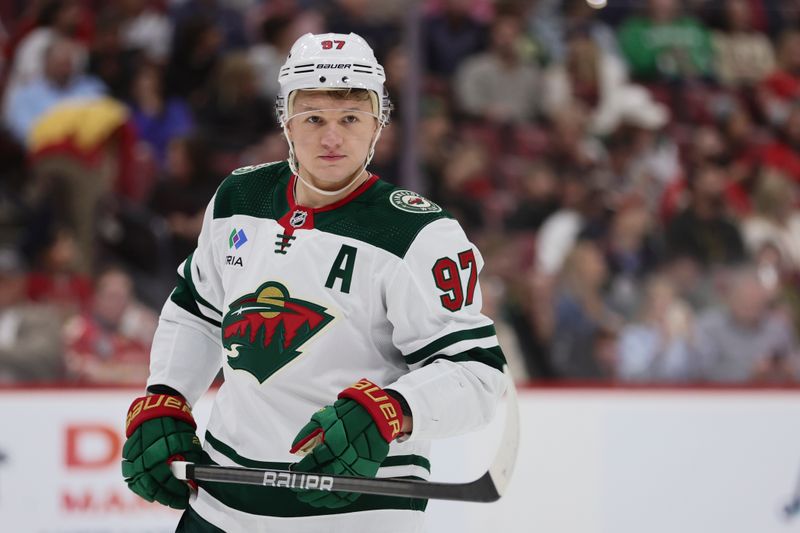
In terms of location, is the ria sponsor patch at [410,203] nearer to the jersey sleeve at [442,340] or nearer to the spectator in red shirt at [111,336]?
the jersey sleeve at [442,340]

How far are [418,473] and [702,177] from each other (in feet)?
11.8

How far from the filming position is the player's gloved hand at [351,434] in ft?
4.83

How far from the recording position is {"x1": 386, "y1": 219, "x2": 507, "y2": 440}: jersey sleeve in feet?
5.05

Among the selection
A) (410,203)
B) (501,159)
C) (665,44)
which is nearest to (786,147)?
(665,44)

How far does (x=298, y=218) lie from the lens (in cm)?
166

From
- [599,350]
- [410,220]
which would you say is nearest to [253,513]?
[410,220]

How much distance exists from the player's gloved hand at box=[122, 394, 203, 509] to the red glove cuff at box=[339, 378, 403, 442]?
1.06 feet

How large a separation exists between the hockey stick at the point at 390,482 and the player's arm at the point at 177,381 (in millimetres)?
89

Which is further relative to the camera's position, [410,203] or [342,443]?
[410,203]

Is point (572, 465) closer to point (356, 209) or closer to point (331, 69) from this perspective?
point (356, 209)

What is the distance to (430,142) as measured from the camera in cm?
451

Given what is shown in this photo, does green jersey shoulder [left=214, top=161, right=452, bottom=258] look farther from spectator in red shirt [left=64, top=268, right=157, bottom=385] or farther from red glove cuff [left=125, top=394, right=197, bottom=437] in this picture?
spectator in red shirt [left=64, top=268, right=157, bottom=385]

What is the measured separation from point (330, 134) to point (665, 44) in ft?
12.5

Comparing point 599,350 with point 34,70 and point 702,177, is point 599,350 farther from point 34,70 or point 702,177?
point 34,70
